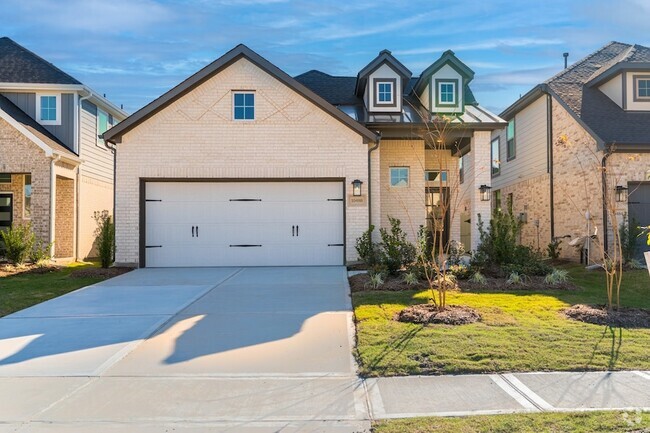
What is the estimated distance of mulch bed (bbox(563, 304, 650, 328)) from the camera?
21.7ft

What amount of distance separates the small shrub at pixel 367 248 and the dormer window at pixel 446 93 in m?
4.96

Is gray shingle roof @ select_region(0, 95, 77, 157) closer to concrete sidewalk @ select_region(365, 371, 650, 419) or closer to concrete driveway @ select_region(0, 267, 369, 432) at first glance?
concrete driveway @ select_region(0, 267, 369, 432)

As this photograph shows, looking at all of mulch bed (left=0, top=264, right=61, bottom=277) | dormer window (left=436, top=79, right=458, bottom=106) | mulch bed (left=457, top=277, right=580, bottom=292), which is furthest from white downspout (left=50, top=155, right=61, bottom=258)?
mulch bed (left=457, top=277, right=580, bottom=292)

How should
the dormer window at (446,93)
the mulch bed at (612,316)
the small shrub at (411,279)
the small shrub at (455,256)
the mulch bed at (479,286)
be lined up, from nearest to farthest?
the mulch bed at (612,316)
the mulch bed at (479,286)
the small shrub at (411,279)
the small shrub at (455,256)
the dormer window at (446,93)

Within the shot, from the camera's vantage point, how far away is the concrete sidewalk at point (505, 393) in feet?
13.0

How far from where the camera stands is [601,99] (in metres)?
15.4

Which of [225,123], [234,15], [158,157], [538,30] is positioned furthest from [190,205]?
[538,30]

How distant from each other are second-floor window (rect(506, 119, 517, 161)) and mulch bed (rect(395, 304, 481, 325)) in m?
14.0

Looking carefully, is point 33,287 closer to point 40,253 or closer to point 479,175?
point 40,253

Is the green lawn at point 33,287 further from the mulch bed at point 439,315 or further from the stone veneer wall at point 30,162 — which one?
the mulch bed at point 439,315

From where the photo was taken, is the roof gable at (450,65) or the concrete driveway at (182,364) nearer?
the concrete driveway at (182,364)

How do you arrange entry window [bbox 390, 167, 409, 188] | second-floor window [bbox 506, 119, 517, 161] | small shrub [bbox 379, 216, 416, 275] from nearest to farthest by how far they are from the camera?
small shrub [bbox 379, 216, 416, 275], entry window [bbox 390, 167, 409, 188], second-floor window [bbox 506, 119, 517, 161]

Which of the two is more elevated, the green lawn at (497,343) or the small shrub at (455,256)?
the small shrub at (455,256)

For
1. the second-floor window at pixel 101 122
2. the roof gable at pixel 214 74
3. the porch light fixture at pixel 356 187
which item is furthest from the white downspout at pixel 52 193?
the porch light fixture at pixel 356 187
